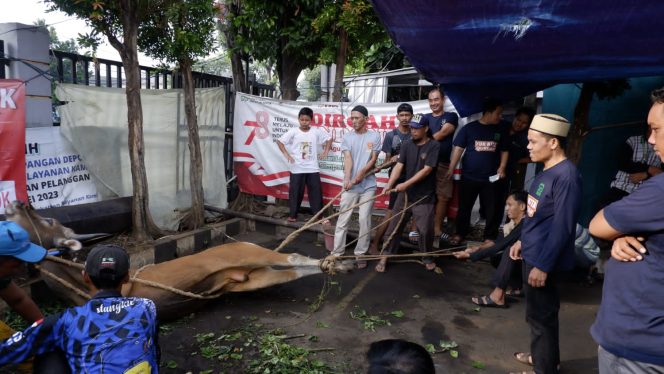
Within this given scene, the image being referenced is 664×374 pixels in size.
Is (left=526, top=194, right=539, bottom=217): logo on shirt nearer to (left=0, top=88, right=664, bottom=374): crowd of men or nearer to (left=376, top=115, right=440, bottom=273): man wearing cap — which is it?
(left=0, top=88, right=664, bottom=374): crowd of men

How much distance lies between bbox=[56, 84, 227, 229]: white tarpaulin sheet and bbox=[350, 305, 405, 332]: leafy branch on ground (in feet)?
12.0

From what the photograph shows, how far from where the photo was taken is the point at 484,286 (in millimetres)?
5164

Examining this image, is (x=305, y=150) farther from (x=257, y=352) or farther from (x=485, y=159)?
(x=257, y=352)

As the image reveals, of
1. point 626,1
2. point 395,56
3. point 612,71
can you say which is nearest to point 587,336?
point 612,71

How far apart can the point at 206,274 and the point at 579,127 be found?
4.67 m

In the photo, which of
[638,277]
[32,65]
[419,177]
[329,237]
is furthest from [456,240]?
[32,65]

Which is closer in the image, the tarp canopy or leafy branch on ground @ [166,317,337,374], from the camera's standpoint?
the tarp canopy

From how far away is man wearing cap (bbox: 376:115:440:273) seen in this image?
5152 millimetres

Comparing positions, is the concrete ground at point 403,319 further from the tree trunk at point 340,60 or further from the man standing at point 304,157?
the tree trunk at point 340,60

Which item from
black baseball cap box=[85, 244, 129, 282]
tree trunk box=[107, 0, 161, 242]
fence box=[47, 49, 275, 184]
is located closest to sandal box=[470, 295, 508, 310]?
black baseball cap box=[85, 244, 129, 282]

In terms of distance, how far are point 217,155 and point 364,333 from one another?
472cm

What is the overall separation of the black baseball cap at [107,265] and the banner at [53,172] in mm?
3564

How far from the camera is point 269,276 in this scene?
427 centimetres

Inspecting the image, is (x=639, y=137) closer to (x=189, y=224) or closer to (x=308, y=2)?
(x=308, y=2)
